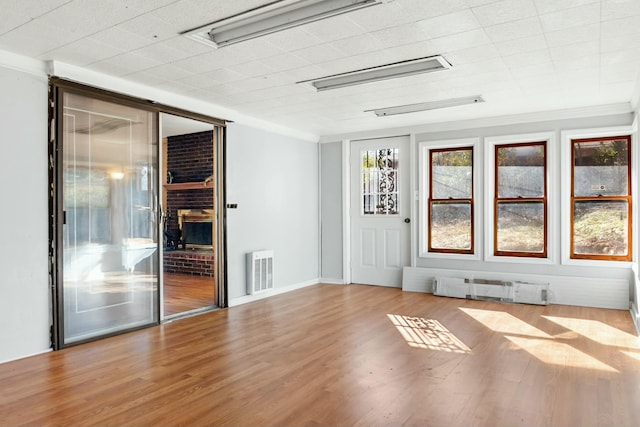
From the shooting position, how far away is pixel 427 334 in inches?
169

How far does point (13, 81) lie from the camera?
3.62 meters

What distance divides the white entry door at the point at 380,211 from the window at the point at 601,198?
7.34ft

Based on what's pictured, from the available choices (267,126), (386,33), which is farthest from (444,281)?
(386,33)

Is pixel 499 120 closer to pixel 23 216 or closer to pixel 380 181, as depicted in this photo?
pixel 380 181

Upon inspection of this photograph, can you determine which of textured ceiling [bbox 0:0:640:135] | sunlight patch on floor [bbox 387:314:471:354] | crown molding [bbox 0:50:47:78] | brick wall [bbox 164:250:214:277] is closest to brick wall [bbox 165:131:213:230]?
brick wall [bbox 164:250:214:277]

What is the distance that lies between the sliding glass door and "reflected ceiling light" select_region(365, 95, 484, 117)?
9.28 ft

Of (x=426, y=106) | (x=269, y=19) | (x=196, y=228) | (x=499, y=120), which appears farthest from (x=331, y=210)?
(x=269, y=19)

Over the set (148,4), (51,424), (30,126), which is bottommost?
(51,424)

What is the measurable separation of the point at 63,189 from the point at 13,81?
0.93m

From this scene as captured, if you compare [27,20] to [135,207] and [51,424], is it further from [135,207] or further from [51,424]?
[51,424]

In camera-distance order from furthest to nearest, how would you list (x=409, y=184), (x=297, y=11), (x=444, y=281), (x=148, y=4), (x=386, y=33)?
(x=409, y=184), (x=444, y=281), (x=386, y=33), (x=297, y=11), (x=148, y=4)

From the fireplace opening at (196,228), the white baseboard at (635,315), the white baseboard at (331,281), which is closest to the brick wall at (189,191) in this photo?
the fireplace opening at (196,228)

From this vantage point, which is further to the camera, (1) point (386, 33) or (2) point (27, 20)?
(1) point (386, 33)

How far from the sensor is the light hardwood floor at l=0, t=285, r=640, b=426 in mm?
2584
